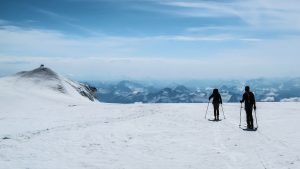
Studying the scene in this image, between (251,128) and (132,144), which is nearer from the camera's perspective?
(132,144)

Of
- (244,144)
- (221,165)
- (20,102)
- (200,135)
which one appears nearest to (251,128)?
(200,135)

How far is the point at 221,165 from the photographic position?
12758 mm

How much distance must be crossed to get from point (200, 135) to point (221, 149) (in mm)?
4635

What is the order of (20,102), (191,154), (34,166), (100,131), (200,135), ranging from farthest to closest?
(20,102) < (100,131) < (200,135) < (191,154) < (34,166)

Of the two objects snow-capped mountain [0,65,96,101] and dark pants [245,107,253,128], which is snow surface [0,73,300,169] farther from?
snow-capped mountain [0,65,96,101]

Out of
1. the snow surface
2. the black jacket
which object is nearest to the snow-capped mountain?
the snow surface

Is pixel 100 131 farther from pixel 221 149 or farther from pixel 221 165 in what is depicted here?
pixel 221 165

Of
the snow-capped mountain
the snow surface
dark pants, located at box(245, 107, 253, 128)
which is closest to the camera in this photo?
the snow surface

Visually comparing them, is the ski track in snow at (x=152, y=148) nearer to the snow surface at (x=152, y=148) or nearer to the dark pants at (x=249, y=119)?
the snow surface at (x=152, y=148)

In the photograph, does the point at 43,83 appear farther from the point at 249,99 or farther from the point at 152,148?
the point at 152,148

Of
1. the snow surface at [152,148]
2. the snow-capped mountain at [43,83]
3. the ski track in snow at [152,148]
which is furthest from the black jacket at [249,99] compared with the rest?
the snow-capped mountain at [43,83]

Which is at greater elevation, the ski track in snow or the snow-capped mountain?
the snow-capped mountain

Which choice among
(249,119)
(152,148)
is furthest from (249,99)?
(152,148)

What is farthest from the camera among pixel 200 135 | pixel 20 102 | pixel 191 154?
pixel 20 102
